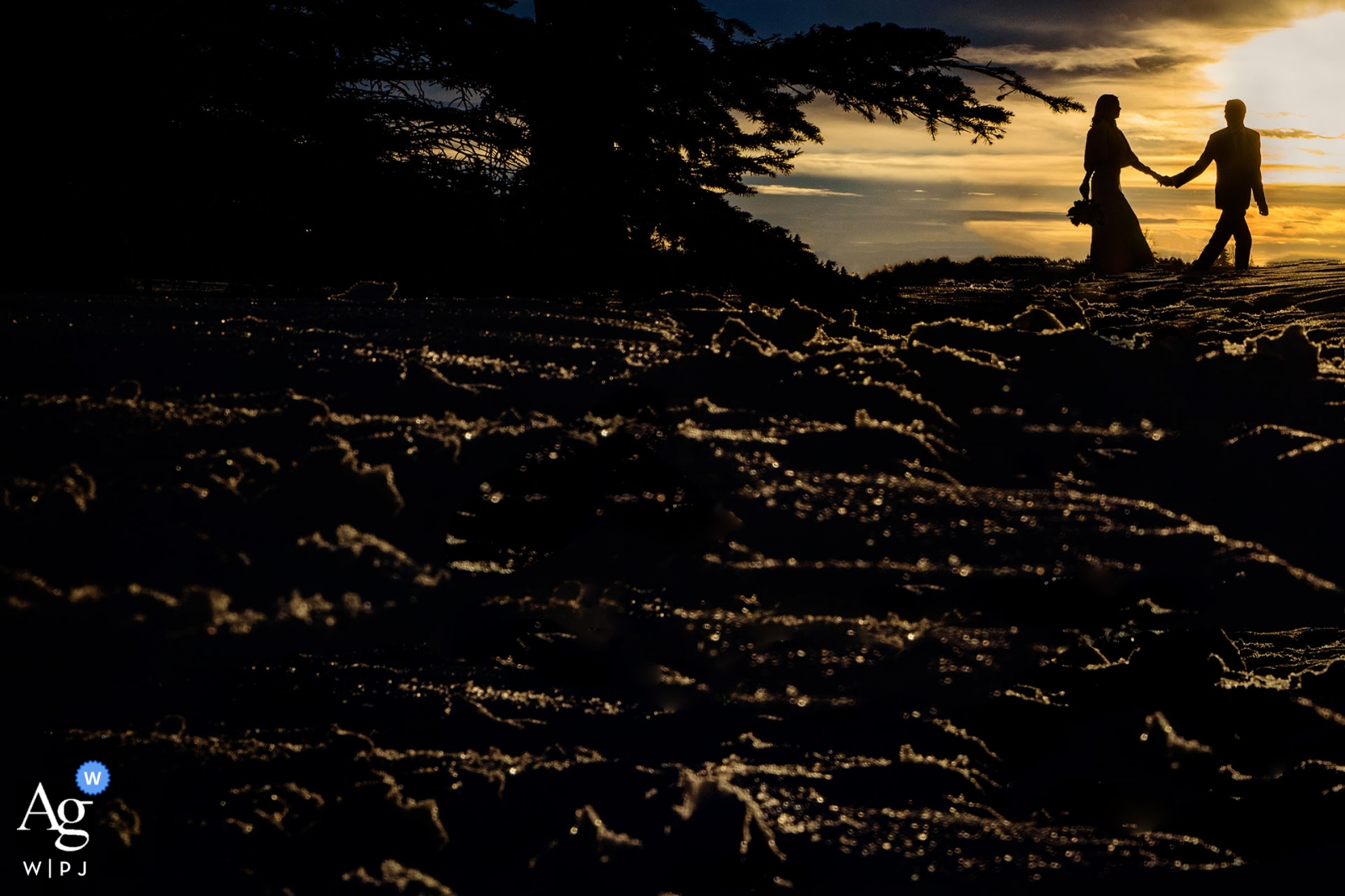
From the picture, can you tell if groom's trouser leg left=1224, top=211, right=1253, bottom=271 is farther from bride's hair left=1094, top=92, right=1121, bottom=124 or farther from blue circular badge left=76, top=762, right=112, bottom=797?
blue circular badge left=76, top=762, right=112, bottom=797

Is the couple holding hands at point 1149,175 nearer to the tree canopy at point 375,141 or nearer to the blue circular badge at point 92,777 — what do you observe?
the tree canopy at point 375,141

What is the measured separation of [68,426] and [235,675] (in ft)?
1.23

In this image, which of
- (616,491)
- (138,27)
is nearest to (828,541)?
(616,491)

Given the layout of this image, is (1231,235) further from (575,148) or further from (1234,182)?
(575,148)

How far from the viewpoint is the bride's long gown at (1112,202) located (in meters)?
8.55

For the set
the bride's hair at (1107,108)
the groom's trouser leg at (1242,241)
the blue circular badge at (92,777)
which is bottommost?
the blue circular badge at (92,777)

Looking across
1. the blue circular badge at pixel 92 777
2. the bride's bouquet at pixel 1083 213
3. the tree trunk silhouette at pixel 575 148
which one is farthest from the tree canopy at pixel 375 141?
the blue circular badge at pixel 92 777

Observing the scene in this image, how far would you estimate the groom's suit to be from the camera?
25.5 ft

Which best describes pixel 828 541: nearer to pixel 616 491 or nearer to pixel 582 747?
pixel 616 491

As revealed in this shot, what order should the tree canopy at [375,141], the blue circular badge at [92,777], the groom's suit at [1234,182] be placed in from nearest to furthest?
the blue circular badge at [92,777] → the tree canopy at [375,141] → the groom's suit at [1234,182]

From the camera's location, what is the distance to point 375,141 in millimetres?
4586

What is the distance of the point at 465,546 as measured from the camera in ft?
3.85

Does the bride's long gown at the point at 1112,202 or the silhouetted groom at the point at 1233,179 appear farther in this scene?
the bride's long gown at the point at 1112,202

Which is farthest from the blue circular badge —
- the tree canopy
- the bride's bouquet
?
the bride's bouquet
